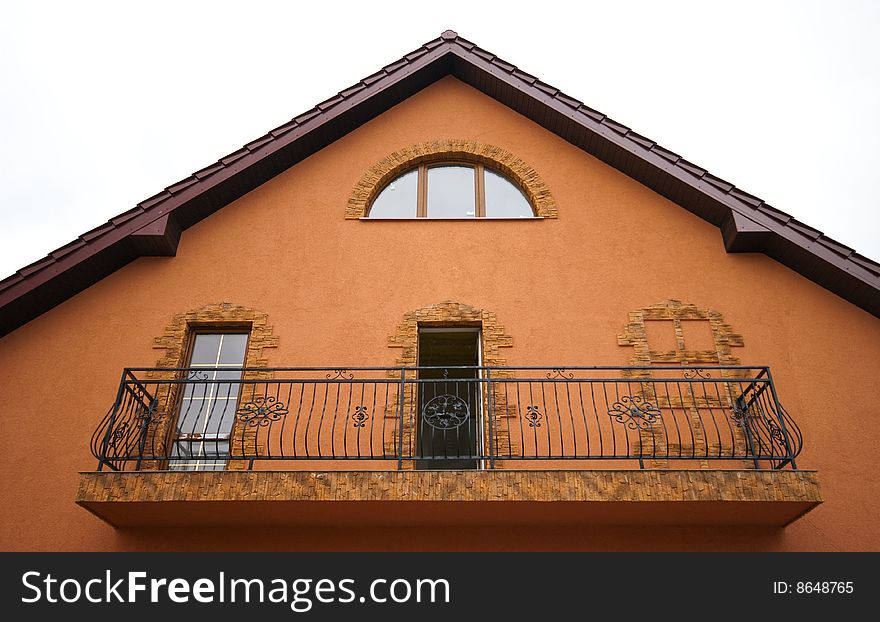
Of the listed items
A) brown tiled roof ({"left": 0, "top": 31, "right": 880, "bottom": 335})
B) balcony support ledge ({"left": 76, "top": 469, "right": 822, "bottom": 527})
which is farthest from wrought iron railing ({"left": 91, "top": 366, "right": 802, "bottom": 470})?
brown tiled roof ({"left": 0, "top": 31, "right": 880, "bottom": 335})

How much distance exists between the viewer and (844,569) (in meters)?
6.79

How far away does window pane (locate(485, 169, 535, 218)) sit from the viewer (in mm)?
9828

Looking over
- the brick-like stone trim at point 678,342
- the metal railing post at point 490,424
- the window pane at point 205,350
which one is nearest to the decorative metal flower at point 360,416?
the metal railing post at point 490,424

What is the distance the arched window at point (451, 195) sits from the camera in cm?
985

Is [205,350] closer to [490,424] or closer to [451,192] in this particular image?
[490,424]

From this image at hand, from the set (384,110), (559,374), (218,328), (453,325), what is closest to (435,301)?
(453,325)

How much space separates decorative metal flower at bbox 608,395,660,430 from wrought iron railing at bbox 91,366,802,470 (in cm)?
2

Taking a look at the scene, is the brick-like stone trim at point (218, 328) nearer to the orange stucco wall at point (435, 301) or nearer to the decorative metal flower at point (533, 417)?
the orange stucco wall at point (435, 301)

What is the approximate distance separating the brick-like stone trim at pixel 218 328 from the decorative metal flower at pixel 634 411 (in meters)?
3.92

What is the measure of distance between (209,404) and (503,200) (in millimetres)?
4691

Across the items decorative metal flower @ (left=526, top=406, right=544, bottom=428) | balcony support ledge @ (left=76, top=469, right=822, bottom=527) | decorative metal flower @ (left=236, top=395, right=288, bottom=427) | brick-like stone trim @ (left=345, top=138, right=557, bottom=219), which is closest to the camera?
balcony support ledge @ (left=76, top=469, right=822, bottom=527)

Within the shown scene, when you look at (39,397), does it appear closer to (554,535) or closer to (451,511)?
(451,511)

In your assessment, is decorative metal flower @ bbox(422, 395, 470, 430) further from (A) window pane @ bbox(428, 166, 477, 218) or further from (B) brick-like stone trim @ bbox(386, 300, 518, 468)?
(A) window pane @ bbox(428, 166, 477, 218)

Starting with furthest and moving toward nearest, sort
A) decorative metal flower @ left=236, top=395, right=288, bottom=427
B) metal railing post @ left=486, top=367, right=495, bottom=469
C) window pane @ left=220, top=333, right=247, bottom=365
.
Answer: window pane @ left=220, top=333, right=247, bottom=365, decorative metal flower @ left=236, top=395, right=288, bottom=427, metal railing post @ left=486, top=367, right=495, bottom=469
